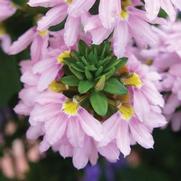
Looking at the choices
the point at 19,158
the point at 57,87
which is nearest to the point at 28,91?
the point at 57,87

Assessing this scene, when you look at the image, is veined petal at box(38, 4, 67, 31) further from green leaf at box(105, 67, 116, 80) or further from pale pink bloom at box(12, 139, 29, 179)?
pale pink bloom at box(12, 139, 29, 179)

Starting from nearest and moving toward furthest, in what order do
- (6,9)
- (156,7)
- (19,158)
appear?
1. (156,7)
2. (6,9)
3. (19,158)

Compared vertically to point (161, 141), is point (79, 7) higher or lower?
higher

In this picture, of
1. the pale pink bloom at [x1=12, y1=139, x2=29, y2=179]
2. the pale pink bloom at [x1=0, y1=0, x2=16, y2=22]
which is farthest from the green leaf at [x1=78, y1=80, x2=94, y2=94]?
the pale pink bloom at [x1=12, y1=139, x2=29, y2=179]

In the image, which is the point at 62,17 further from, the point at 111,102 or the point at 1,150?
the point at 1,150

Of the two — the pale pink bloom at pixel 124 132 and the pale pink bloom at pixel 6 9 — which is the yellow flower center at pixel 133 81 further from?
the pale pink bloom at pixel 6 9

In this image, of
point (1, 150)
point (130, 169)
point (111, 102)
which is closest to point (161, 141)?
point (130, 169)

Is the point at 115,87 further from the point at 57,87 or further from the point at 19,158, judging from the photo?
the point at 19,158
